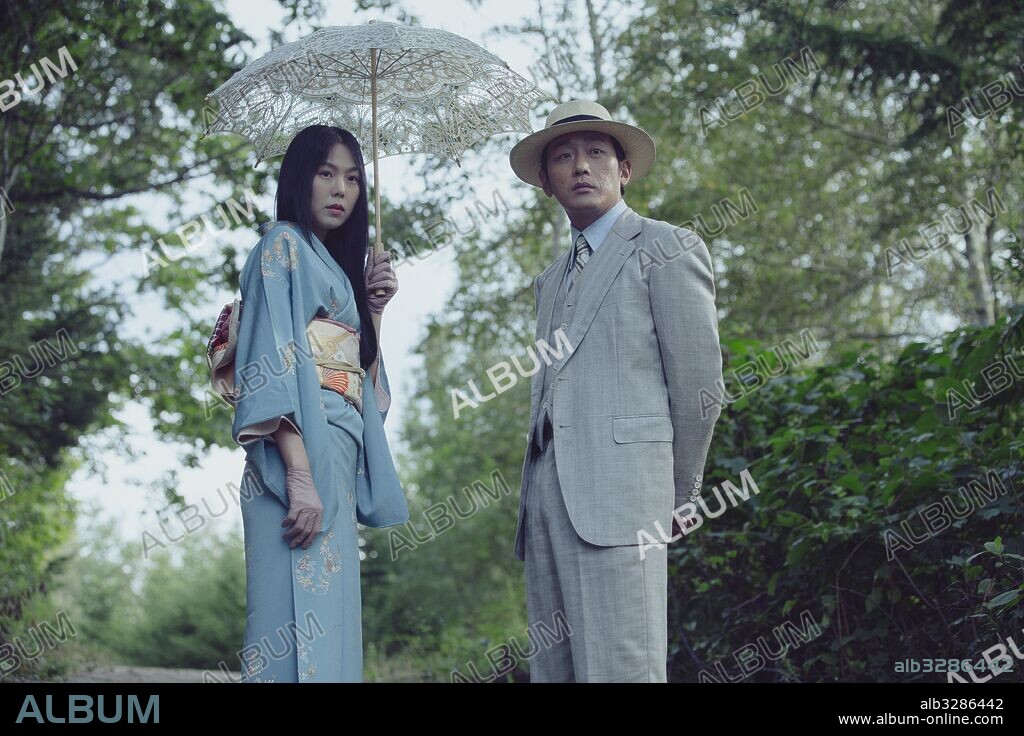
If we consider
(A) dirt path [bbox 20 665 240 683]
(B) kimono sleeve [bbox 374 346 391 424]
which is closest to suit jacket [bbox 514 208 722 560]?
(B) kimono sleeve [bbox 374 346 391 424]

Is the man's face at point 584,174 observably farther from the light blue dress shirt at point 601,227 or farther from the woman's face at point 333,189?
the woman's face at point 333,189

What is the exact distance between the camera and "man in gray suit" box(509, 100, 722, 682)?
9.25 ft

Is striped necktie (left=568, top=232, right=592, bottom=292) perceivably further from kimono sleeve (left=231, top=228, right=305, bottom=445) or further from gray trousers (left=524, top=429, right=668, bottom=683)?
kimono sleeve (left=231, top=228, right=305, bottom=445)

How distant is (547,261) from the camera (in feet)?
37.8

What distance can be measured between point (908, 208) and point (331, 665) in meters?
11.4

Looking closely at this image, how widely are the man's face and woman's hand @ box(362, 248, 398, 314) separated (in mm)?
573

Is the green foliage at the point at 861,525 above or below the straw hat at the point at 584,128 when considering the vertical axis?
below

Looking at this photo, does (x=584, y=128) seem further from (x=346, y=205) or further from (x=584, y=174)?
(x=346, y=205)

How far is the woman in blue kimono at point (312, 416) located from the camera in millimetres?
2842

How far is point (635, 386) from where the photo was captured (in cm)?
294

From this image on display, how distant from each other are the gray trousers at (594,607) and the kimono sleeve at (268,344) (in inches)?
A: 30.5

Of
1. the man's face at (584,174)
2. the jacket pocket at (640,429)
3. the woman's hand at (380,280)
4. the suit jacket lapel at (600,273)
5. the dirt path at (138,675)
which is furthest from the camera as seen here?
the dirt path at (138,675)

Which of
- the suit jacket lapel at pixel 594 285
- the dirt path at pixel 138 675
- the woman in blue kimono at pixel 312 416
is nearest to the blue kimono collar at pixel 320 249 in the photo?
the woman in blue kimono at pixel 312 416

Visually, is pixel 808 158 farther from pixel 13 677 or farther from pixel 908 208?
pixel 13 677
